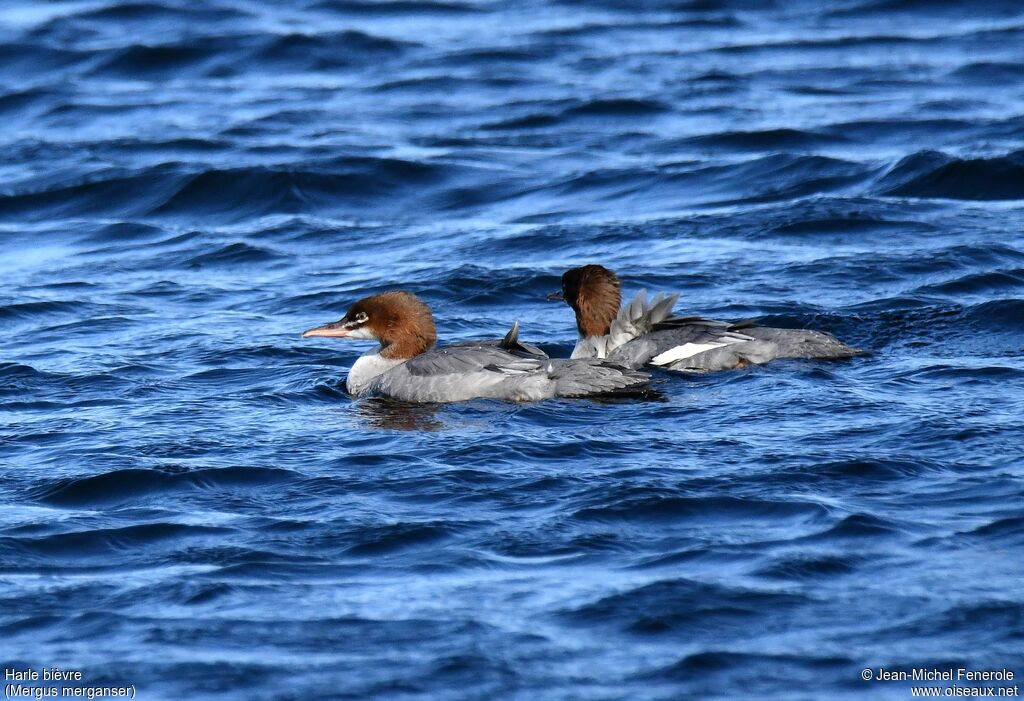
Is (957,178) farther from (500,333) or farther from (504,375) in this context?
(504,375)

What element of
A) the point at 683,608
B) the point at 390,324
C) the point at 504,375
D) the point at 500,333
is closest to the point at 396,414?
the point at 504,375

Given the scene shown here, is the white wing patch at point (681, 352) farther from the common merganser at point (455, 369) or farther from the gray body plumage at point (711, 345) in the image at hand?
the common merganser at point (455, 369)

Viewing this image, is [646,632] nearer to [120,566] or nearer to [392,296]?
[120,566]

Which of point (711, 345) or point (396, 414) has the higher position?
point (711, 345)

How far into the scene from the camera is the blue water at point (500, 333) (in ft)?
22.8

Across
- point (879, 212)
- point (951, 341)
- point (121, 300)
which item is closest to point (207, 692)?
point (951, 341)

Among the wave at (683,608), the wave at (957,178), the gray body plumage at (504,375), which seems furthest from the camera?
the wave at (957,178)

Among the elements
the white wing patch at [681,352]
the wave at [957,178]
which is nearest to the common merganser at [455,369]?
the white wing patch at [681,352]

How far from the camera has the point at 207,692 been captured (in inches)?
259

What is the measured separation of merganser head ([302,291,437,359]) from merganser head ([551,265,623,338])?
1.05 meters

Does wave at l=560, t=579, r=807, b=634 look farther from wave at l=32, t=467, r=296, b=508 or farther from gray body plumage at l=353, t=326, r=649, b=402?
gray body plumage at l=353, t=326, r=649, b=402

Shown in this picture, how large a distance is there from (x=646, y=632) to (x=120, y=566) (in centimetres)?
266

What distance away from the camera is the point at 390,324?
1185cm

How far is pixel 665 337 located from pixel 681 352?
18cm
